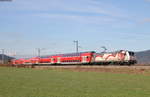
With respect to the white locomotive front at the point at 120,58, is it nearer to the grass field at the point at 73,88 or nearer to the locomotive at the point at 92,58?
the locomotive at the point at 92,58

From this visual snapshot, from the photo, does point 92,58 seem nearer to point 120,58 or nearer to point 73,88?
point 120,58

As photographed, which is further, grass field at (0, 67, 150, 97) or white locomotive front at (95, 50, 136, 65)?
white locomotive front at (95, 50, 136, 65)

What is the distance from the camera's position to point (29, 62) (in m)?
91.7

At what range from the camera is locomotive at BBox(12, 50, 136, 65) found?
176 feet

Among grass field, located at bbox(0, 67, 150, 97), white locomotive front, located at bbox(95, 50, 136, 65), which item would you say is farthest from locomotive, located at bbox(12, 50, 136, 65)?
grass field, located at bbox(0, 67, 150, 97)

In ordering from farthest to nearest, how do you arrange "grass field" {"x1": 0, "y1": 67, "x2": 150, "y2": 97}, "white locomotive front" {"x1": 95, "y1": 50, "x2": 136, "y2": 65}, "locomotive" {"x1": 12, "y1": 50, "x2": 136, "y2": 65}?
"locomotive" {"x1": 12, "y1": 50, "x2": 136, "y2": 65} < "white locomotive front" {"x1": 95, "y1": 50, "x2": 136, "y2": 65} < "grass field" {"x1": 0, "y1": 67, "x2": 150, "y2": 97}

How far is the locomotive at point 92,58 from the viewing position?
53688 mm

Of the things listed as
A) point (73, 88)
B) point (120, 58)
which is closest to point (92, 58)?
point (120, 58)

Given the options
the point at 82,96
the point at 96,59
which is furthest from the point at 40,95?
the point at 96,59

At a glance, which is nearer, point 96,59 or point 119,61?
point 119,61

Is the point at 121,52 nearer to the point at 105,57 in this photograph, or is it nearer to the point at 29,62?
the point at 105,57

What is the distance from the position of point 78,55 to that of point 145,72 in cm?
3062

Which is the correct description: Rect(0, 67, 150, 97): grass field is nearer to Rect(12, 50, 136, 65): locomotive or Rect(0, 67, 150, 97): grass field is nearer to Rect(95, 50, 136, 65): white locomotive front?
Rect(95, 50, 136, 65): white locomotive front

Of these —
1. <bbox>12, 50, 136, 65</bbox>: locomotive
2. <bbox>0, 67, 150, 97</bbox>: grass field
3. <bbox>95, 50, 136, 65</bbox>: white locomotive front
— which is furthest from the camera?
<bbox>12, 50, 136, 65</bbox>: locomotive
